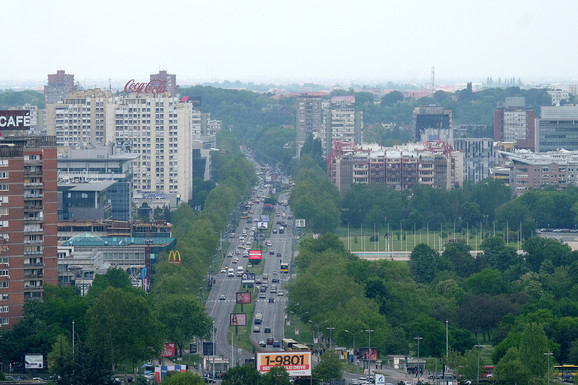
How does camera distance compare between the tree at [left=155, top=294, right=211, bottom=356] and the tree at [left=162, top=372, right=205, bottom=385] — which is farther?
the tree at [left=155, top=294, right=211, bottom=356]

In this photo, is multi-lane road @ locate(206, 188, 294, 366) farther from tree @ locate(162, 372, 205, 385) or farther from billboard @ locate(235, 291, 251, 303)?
tree @ locate(162, 372, 205, 385)

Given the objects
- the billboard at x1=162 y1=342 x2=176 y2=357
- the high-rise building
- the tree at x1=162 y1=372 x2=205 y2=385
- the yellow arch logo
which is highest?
the high-rise building

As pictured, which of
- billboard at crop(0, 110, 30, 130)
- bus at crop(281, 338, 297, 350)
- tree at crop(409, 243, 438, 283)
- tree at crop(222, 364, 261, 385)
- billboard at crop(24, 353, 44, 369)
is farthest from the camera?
tree at crop(409, 243, 438, 283)

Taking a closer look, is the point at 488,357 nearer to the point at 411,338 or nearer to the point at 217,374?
the point at 411,338

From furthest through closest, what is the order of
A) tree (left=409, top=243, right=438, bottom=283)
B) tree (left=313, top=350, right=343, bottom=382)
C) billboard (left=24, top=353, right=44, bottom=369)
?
tree (left=409, top=243, right=438, bottom=283), billboard (left=24, top=353, right=44, bottom=369), tree (left=313, top=350, right=343, bottom=382)

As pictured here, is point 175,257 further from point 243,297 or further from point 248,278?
point 243,297

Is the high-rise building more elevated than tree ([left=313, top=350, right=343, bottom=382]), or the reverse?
the high-rise building

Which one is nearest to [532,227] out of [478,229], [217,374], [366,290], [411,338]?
[478,229]

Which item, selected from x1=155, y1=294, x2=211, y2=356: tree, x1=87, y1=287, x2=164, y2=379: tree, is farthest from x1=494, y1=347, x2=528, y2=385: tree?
x1=155, y1=294, x2=211, y2=356: tree
